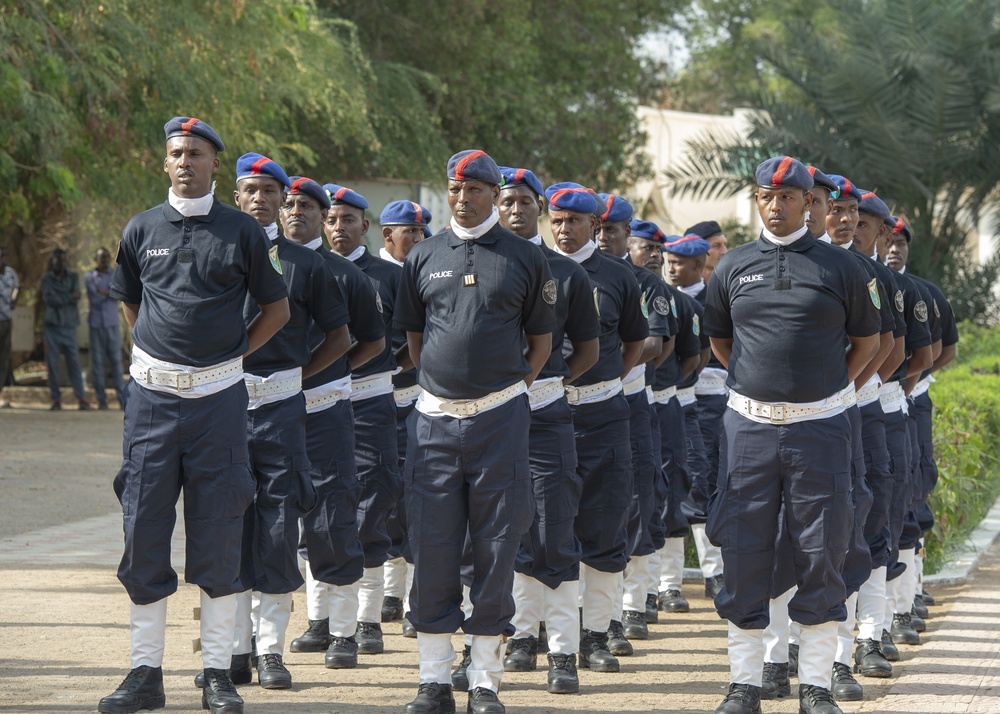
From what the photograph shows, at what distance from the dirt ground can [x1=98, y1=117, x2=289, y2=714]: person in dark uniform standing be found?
1.34 feet

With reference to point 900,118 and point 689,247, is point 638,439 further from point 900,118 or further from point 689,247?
point 900,118

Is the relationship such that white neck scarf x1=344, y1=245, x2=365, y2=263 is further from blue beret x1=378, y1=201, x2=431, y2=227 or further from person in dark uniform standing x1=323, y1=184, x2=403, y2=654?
blue beret x1=378, y1=201, x2=431, y2=227

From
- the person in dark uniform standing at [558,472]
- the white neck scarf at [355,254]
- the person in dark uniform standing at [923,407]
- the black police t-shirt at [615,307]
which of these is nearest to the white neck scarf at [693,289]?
the person in dark uniform standing at [923,407]

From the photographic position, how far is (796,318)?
639cm

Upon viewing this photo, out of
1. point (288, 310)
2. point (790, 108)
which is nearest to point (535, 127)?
point (790, 108)

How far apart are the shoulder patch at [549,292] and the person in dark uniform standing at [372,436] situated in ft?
4.95

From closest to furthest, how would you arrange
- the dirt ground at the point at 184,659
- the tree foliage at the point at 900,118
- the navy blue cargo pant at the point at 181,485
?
1. the navy blue cargo pant at the point at 181,485
2. the dirt ground at the point at 184,659
3. the tree foliage at the point at 900,118

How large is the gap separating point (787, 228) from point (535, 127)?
824 inches

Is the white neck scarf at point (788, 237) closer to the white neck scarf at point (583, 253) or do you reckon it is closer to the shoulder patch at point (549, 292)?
the shoulder patch at point (549, 292)

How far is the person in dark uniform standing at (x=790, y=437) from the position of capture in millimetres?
6344

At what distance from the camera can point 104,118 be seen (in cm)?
1644

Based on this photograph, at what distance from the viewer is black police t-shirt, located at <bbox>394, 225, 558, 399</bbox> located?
21.1 ft

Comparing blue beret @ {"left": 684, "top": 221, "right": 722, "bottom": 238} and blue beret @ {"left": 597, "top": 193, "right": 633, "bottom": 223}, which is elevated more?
blue beret @ {"left": 684, "top": 221, "right": 722, "bottom": 238}

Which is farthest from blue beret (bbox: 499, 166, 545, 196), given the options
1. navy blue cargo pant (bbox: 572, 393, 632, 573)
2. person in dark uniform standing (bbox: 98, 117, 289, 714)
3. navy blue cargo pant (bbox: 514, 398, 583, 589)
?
person in dark uniform standing (bbox: 98, 117, 289, 714)
